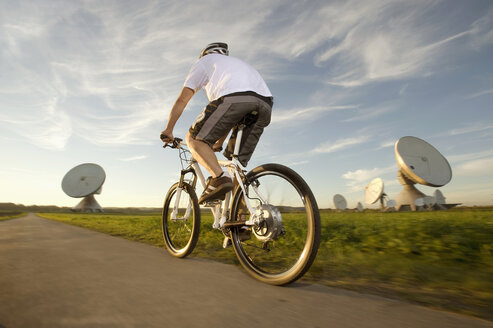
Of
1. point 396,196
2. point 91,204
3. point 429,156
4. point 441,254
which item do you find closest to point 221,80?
point 441,254

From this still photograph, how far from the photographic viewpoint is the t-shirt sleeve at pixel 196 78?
2916mm

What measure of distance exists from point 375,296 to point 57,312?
74.6 inches

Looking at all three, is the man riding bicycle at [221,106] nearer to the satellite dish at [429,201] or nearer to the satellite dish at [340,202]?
the satellite dish at [340,202]

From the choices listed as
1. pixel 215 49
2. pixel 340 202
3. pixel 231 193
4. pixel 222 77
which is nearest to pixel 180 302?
pixel 231 193

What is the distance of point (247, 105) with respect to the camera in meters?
2.71

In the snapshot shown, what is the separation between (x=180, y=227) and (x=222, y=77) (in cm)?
223

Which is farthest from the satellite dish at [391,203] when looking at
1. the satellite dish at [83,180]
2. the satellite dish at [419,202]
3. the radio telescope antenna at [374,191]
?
the satellite dish at [83,180]

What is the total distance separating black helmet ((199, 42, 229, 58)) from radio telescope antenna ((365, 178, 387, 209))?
34.5 meters

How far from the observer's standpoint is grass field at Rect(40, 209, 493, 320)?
1850 millimetres

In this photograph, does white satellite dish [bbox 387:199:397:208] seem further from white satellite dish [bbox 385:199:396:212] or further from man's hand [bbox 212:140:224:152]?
man's hand [bbox 212:140:224:152]

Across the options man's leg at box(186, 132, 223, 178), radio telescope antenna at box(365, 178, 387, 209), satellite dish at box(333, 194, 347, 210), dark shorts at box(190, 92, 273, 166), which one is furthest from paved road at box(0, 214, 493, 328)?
satellite dish at box(333, 194, 347, 210)

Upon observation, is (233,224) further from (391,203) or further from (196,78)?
(391,203)

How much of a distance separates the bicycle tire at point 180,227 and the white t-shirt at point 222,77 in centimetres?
143

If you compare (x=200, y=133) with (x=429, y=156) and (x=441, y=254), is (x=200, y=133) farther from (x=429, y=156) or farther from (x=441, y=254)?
(x=429, y=156)
